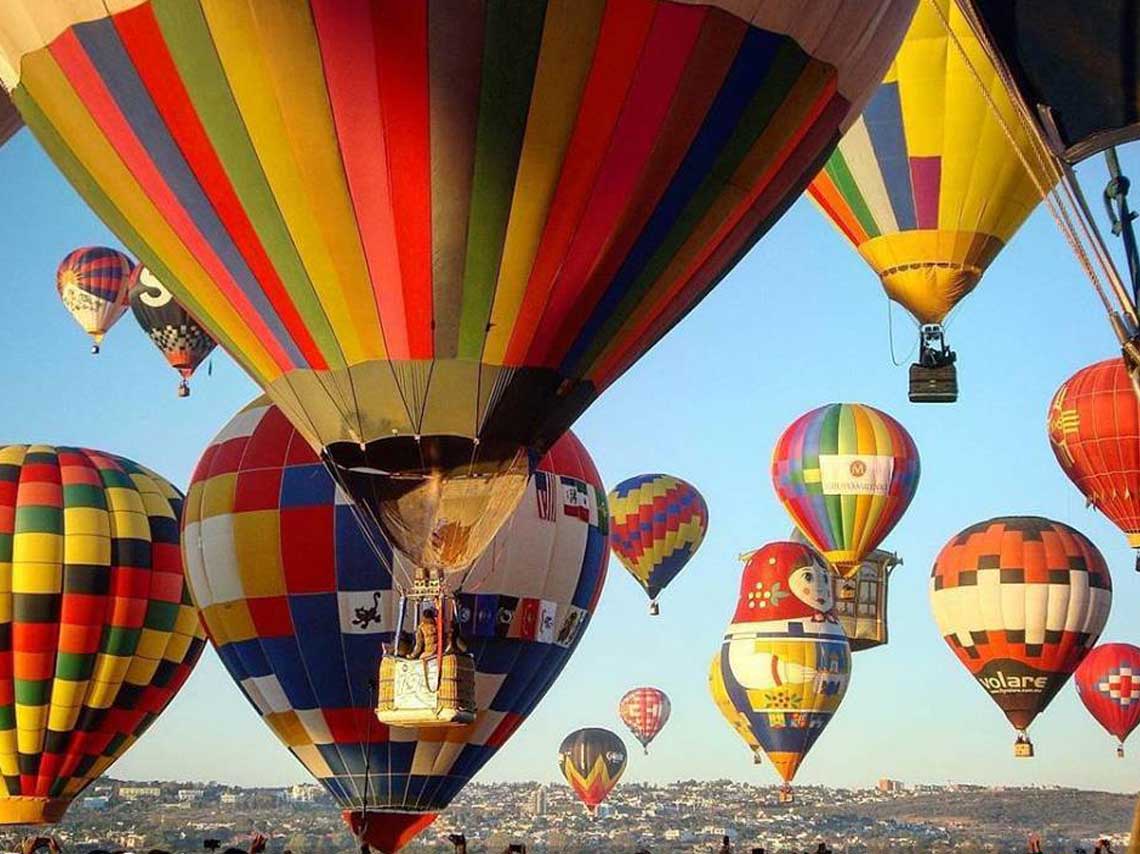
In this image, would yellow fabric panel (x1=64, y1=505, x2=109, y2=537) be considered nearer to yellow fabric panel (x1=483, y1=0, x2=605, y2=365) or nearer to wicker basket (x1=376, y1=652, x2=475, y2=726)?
wicker basket (x1=376, y1=652, x2=475, y2=726)

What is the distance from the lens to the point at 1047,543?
24969 mm

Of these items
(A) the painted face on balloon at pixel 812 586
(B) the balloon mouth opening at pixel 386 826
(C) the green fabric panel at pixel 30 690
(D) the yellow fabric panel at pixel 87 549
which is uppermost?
(A) the painted face on balloon at pixel 812 586

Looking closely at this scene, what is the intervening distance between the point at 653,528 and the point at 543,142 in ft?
70.7

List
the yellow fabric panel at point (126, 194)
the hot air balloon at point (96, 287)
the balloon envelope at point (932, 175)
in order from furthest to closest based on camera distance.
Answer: the hot air balloon at point (96, 287) → the balloon envelope at point (932, 175) → the yellow fabric panel at point (126, 194)

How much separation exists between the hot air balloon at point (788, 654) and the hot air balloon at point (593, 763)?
36.8 feet

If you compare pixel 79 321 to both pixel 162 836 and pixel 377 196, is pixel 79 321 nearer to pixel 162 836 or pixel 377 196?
pixel 377 196

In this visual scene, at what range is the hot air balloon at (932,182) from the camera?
56.0ft

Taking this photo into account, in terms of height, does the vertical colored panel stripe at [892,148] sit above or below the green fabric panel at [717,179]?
above

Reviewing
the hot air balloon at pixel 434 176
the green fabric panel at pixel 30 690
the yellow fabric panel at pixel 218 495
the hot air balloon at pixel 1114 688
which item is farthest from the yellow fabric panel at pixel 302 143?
the hot air balloon at pixel 1114 688

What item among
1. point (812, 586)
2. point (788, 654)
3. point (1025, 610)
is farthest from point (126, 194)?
point (788, 654)

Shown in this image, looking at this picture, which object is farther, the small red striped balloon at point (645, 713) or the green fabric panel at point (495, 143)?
the small red striped balloon at point (645, 713)

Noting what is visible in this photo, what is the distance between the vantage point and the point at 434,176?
9.98m

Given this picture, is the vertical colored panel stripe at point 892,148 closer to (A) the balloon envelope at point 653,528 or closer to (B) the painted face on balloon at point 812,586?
(B) the painted face on balloon at point 812,586

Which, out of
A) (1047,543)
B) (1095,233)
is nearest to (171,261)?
(1095,233)
